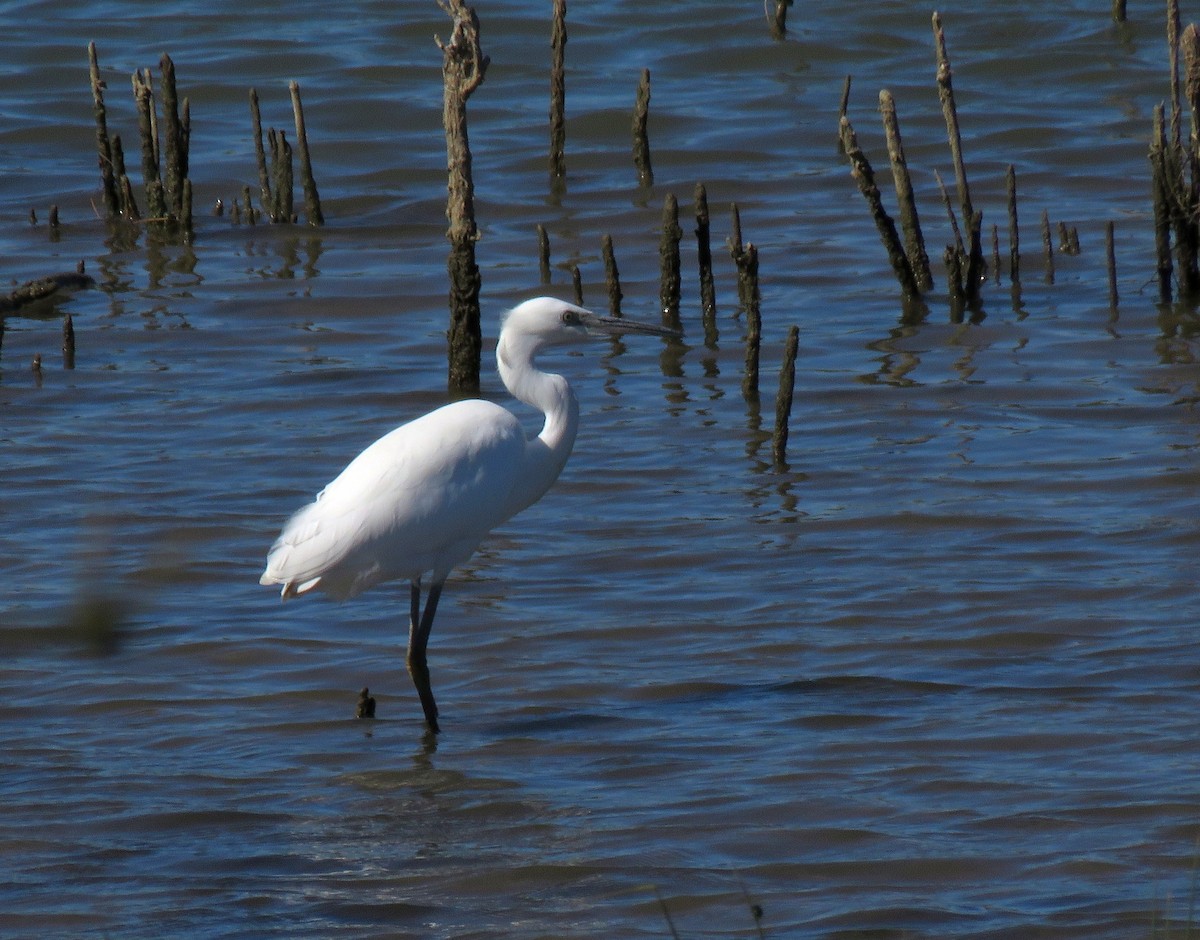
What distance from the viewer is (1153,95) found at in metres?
19.6

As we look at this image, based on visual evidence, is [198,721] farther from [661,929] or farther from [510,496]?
[661,929]

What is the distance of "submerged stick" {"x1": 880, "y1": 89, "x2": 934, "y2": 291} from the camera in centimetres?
1220

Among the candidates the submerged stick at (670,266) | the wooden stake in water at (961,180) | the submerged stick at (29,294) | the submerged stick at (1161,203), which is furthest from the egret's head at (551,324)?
the submerged stick at (29,294)

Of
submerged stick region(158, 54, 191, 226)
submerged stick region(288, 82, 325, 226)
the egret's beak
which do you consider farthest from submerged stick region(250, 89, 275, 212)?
the egret's beak

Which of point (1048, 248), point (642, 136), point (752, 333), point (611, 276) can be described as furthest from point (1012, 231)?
point (642, 136)

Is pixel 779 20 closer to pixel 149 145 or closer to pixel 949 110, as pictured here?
pixel 149 145

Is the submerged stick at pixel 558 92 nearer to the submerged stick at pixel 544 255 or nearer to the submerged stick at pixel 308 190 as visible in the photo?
the submerged stick at pixel 308 190

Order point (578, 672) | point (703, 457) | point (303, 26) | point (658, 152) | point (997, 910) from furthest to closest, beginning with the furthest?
point (303, 26) < point (658, 152) < point (703, 457) < point (578, 672) < point (997, 910)

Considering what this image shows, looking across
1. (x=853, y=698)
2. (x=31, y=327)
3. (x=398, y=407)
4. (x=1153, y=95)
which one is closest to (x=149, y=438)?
(x=398, y=407)

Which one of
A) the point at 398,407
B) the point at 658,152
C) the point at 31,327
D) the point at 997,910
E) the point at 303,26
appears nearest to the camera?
the point at 997,910

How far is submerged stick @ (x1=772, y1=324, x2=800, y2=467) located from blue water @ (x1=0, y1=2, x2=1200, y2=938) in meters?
0.14

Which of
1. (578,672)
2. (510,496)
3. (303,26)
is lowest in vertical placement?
(578,672)

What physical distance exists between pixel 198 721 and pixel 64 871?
4.36 feet

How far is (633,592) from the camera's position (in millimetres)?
8414
